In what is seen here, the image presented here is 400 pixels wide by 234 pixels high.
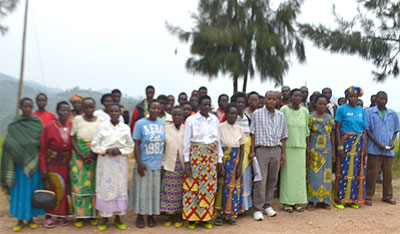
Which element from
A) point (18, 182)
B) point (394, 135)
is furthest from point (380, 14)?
point (18, 182)

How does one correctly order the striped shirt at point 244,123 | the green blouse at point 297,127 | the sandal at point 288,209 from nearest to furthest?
1. the striped shirt at point 244,123
2. the green blouse at point 297,127
3. the sandal at point 288,209

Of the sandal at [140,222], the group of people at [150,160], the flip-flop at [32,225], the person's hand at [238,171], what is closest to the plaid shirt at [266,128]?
the group of people at [150,160]

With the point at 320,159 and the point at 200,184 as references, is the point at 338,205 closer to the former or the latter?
the point at 320,159

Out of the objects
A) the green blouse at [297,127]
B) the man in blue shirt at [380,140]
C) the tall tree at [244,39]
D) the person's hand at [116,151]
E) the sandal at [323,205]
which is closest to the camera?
the person's hand at [116,151]

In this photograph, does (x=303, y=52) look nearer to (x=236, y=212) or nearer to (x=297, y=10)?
(x=297, y=10)

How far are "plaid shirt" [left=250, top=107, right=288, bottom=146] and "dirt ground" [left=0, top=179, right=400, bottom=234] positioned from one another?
1.08 metres

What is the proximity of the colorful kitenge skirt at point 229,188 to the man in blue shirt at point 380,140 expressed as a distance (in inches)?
102

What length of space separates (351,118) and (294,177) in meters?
1.30

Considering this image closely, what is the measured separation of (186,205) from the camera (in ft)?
15.0

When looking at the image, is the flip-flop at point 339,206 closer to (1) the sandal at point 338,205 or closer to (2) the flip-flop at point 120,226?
(1) the sandal at point 338,205

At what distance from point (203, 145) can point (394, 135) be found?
11.6 feet

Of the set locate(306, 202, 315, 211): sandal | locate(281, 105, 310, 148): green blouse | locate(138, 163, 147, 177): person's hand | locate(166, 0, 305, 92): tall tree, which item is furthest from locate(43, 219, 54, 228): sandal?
locate(166, 0, 305, 92): tall tree

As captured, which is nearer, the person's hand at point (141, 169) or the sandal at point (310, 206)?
the person's hand at point (141, 169)

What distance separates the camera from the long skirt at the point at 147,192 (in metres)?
4.54
